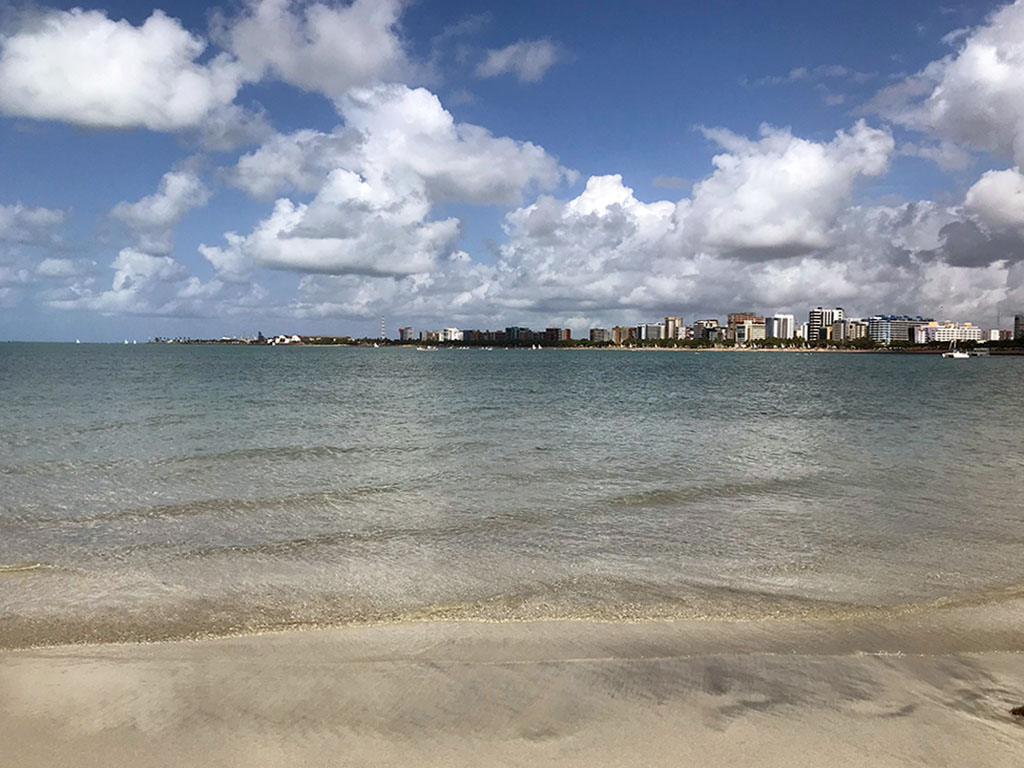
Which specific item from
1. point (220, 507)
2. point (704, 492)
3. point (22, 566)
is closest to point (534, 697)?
point (22, 566)

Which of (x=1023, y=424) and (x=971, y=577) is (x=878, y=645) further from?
(x=1023, y=424)

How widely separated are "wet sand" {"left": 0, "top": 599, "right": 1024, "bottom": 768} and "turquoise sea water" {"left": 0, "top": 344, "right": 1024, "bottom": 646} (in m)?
0.90

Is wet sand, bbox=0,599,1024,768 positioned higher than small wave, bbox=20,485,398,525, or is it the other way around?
wet sand, bbox=0,599,1024,768

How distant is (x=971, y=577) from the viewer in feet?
35.8

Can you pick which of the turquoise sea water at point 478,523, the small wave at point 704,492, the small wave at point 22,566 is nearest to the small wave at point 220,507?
the turquoise sea water at point 478,523

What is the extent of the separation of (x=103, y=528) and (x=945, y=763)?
14.5 meters

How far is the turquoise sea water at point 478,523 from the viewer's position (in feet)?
31.8

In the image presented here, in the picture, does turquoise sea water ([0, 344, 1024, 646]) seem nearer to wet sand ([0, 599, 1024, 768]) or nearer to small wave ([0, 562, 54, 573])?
small wave ([0, 562, 54, 573])

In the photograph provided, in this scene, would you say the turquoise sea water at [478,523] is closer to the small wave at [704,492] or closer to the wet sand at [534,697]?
the small wave at [704,492]

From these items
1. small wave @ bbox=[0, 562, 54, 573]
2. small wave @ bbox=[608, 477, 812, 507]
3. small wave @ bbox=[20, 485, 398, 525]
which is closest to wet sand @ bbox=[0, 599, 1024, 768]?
small wave @ bbox=[0, 562, 54, 573]

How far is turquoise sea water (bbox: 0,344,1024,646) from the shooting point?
31.8ft

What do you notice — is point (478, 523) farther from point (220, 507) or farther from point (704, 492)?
point (704, 492)

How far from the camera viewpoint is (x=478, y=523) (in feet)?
46.8

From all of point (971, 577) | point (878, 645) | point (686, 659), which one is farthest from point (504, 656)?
point (971, 577)
